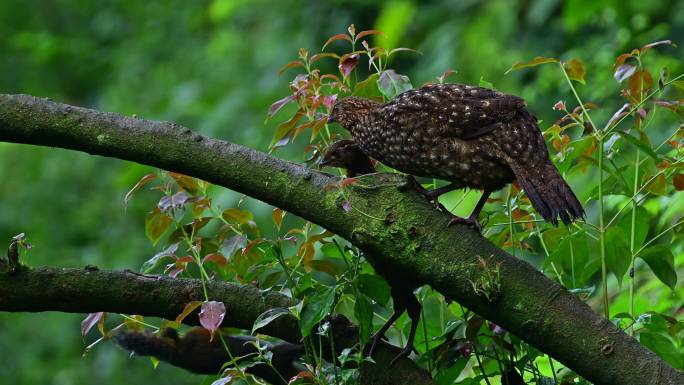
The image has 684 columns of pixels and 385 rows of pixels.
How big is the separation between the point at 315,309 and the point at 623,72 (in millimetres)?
1017

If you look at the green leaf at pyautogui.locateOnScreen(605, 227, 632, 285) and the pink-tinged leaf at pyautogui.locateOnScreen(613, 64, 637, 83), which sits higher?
the pink-tinged leaf at pyautogui.locateOnScreen(613, 64, 637, 83)

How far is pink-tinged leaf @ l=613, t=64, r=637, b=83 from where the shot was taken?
2.57 metres

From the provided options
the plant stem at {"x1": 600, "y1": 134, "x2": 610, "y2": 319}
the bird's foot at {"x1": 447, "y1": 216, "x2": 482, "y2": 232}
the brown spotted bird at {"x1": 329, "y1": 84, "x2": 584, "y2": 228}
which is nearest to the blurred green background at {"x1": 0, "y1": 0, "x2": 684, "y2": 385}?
the brown spotted bird at {"x1": 329, "y1": 84, "x2": 584, "y2": 228}

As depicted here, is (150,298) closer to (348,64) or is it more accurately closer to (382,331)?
(382,331)

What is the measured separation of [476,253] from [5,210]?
821cm

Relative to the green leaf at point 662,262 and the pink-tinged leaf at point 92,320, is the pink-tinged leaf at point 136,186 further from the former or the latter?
the green leaf at point 662,262

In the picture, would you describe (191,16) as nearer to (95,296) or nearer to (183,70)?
(183,70)

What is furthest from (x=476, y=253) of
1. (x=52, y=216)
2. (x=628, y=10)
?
(x=52, y=216)

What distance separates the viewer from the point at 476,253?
2.34 meters

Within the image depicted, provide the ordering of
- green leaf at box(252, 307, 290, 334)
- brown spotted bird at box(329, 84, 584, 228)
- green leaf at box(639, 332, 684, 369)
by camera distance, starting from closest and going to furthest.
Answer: green leaf at box(252, 307, 290, 334), green leaf at box(639, 332, 684, 369), brown spotted bird at box(329, 84, 584, 228)

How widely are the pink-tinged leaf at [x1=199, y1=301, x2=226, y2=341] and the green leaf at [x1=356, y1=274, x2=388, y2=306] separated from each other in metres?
0.34

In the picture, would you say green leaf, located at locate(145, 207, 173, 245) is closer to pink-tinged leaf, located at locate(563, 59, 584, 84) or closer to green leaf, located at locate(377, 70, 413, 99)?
green leaf, located at locate(377, 70, 413, 99)

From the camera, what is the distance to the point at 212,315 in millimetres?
2283

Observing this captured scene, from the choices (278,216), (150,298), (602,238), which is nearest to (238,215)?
(278,216)
